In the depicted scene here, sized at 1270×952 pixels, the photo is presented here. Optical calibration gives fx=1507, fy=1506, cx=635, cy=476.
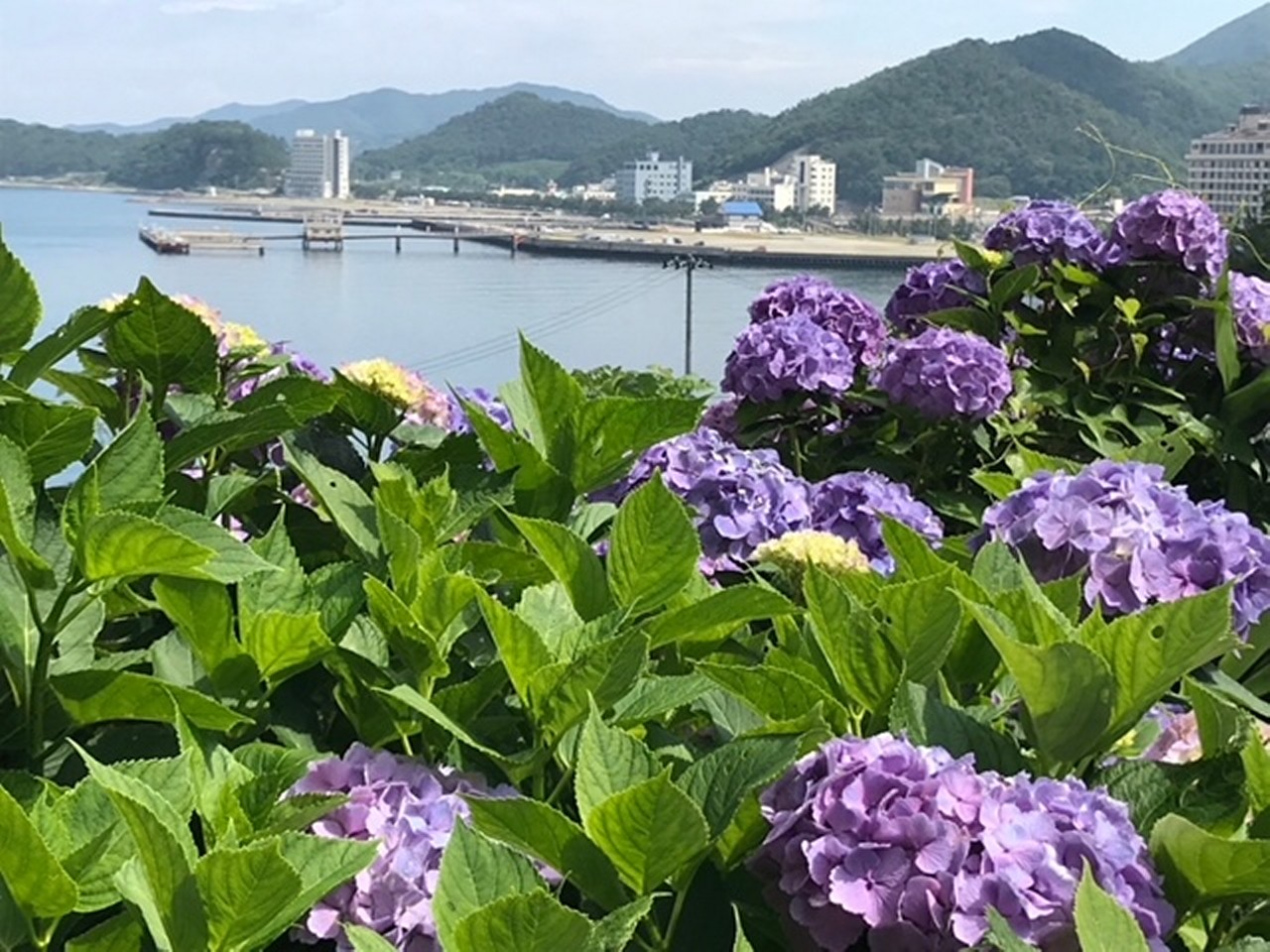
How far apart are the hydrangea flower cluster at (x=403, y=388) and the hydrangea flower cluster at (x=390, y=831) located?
0.64 meters

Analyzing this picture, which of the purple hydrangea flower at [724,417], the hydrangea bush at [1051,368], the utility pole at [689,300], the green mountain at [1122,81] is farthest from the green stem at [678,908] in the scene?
the green mountain at [1122,81]

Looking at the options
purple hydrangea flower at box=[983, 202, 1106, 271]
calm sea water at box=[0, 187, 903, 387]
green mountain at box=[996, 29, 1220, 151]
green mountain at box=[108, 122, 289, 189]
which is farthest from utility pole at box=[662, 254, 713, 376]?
green mountain at box=[108, 122, 289, 189]

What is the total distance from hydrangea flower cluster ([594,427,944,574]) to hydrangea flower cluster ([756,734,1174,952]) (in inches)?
25.2

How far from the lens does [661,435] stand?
3.37ft

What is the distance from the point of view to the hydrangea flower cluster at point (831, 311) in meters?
2.40

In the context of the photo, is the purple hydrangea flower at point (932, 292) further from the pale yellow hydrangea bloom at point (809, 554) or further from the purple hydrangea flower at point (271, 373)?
the pale yellow hydrangea bloom at point (809, 554)

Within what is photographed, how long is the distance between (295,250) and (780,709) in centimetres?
4351

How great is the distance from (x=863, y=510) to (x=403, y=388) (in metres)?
0.42

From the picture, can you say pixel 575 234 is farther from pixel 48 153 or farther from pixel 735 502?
pixel 48 153

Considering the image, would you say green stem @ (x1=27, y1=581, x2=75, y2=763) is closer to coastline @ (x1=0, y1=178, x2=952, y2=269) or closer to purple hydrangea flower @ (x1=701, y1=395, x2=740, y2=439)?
purple hydrangea flower @ (x1=701, y1=395, x2=740, y2=439)

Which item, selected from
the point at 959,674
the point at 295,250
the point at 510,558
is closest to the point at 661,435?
the point at 510,558

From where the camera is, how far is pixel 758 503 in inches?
52.8

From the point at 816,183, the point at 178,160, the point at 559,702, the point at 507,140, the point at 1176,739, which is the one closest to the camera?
the point at 559,702

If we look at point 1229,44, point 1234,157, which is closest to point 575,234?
point 1234,157
